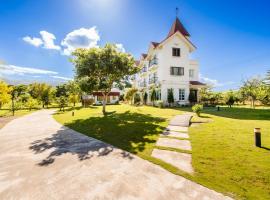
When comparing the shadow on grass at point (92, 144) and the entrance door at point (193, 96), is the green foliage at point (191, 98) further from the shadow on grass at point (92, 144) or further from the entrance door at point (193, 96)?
the shadow on grass at point (92, 144)

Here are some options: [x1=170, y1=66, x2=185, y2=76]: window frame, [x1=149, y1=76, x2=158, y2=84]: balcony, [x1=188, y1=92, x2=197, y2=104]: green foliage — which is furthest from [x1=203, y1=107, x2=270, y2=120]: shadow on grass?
[x1=149, y1=76, x2=158, y2=84]: balcony

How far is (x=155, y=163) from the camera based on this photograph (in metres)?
6.50

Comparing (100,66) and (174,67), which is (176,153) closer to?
(100,66)

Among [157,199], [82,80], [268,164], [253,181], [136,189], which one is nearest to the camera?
[157,199]

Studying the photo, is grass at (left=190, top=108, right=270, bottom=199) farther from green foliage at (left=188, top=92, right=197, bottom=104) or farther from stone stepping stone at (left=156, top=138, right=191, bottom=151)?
green foliage at (left=188, top=92, right=197, bottom=104)

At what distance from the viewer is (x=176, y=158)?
704 cm

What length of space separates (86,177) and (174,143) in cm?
502

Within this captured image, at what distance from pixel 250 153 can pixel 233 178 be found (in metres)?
2.70

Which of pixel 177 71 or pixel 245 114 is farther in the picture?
pixel 177 71

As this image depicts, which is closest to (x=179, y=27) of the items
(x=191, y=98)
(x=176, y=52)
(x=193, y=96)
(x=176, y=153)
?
(x=176, y=52)

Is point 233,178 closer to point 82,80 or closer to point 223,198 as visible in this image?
point 223,198

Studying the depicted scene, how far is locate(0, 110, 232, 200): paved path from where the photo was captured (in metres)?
4.50

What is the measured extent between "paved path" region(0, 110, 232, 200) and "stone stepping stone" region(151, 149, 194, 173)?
0.71 metres

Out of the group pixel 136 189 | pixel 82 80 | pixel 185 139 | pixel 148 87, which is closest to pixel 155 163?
pixel 136 189
